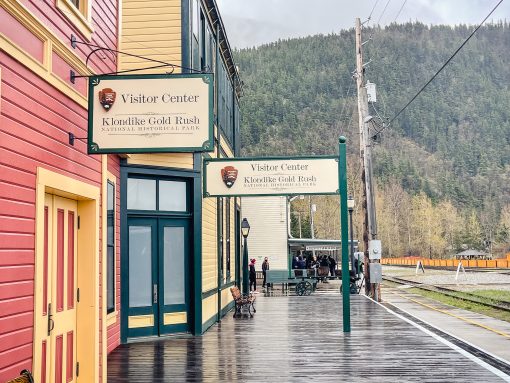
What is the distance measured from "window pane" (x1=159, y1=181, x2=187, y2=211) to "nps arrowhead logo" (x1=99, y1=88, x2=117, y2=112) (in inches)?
241

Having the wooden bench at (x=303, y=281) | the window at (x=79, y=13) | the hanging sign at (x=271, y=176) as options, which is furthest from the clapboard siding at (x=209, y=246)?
the wooden bench at (x=303, y=281)

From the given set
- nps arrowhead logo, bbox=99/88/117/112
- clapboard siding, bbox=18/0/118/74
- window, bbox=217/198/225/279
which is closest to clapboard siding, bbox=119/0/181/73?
clapboard siding, bbox=18/0/118/74

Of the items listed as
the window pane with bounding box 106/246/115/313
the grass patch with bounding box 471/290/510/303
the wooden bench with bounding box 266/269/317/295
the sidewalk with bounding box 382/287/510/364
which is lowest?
Answer: the grass patch with bounding box 471/290/510/303

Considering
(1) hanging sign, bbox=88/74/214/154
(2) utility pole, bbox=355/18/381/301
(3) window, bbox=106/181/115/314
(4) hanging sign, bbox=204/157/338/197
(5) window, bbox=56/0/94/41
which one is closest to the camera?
(5) window, bbox=56/0/94/41

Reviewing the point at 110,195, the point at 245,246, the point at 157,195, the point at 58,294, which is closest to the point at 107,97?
the point at 58,294

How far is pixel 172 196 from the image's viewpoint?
45.1 feet

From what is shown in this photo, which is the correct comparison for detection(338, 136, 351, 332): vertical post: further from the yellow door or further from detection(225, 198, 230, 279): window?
the yellow door

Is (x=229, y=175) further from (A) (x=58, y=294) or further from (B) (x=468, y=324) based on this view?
(B) (x=468, y=324)

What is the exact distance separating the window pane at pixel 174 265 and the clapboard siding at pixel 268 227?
22760 mm

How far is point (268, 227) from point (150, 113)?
29.5m

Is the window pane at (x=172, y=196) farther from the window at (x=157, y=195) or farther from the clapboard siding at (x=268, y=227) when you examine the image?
the clapboard siding at (x=268, y=227)

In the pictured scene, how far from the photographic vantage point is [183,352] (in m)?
11.5

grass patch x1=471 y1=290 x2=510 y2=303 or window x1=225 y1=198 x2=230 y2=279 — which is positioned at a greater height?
window x1=225 y1=198 x2=230 y2=279

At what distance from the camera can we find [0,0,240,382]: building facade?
19.2 feet
